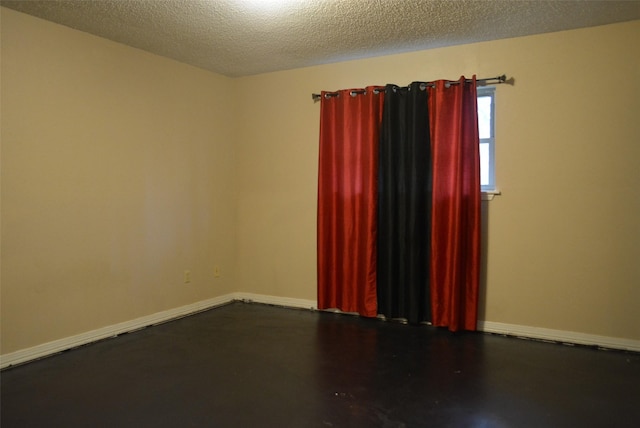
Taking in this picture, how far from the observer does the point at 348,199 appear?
3801 millimetres

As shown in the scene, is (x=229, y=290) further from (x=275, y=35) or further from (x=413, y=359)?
(x=275, y=35)

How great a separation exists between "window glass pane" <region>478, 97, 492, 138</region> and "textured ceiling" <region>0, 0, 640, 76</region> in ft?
1.61

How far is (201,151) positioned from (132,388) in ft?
7.77

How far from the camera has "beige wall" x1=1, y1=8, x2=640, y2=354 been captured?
2822 millimetres

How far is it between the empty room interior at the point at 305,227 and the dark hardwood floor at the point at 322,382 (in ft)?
0.06

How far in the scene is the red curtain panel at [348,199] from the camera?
12.1 feet

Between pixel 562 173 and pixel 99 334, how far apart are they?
3742mm

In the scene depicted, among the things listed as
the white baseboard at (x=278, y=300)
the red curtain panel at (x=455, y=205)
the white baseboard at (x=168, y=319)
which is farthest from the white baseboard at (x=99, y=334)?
the red curtain panel at (x=455, y=205)

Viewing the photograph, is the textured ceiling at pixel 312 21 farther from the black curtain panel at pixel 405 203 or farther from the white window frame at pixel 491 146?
the black curtain panel at pixel 405 203

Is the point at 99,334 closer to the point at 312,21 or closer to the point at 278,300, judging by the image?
the point at 278,300

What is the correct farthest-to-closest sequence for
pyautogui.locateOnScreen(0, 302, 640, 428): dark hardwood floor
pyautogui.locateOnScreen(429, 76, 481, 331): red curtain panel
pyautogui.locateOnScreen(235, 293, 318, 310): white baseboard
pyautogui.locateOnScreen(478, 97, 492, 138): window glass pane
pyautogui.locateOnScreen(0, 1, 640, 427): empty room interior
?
pyautogui.locateOnScreen(235, 293, 318, 310): white baseboard
pyautogui.locateOnScreen(478, 97, 492, 138): window glass pane
pyautogui.locateOnScreen(429, 76, 481, 331): red curtain panel
pyautogui.locateOnScreen(0, 1, 640, 427): empty room interior
pyautogui.locateOnScreen(0, 302, 640, 428): dark hardwood floor

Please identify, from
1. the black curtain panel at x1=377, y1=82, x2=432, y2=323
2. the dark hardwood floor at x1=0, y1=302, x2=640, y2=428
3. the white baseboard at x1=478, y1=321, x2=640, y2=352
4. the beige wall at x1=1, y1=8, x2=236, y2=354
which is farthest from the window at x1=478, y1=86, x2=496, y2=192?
the beige wall at x1=1, y1=8, x2=236, y2=354

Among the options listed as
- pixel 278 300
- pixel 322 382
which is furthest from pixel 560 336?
pixel 278 300

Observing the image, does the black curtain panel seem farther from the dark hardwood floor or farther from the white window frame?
the white window frame
